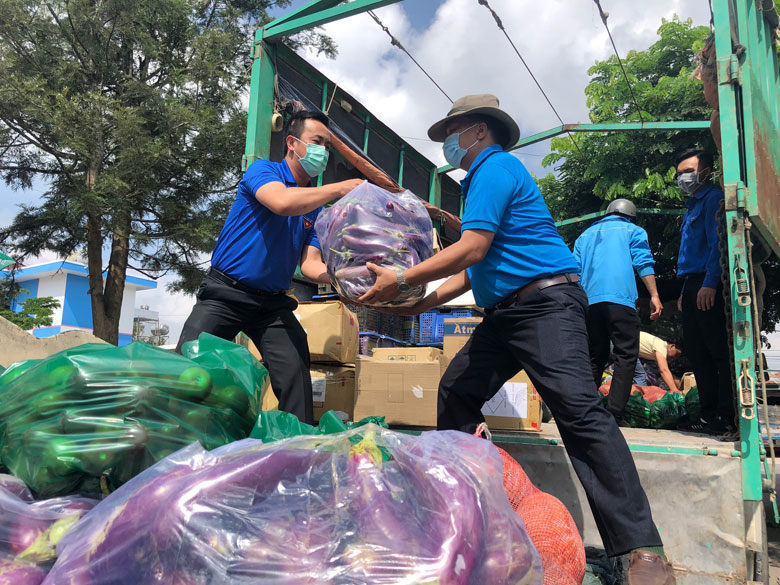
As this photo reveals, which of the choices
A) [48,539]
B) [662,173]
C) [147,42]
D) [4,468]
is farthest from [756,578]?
[147,42]

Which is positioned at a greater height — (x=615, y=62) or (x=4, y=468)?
(x=615, y=62)

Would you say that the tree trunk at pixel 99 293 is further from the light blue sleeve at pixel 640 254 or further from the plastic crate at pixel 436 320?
the light blue sleeve at pixel 640 254

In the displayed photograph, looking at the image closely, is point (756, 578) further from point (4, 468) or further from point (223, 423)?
point (4, 468)

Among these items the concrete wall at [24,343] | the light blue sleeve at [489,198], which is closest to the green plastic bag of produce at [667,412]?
the light blue sleeve at [489,198]

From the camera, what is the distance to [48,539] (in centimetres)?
128

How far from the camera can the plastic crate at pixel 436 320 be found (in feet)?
19.8

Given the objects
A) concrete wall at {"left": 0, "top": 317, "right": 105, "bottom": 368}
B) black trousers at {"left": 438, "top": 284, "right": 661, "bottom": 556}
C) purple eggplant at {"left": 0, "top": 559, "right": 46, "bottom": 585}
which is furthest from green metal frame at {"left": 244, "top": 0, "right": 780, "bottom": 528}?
concrete wall at {"left": 0, "top": 317, "right": 105, "bottom": 368}

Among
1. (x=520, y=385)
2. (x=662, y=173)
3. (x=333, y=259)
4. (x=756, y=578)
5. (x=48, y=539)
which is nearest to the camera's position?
(x=48, y=539)

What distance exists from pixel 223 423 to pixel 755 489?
7.07ft

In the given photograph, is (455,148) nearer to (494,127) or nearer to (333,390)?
(494,127)

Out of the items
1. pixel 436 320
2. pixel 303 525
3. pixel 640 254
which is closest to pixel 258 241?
pixel 303 525

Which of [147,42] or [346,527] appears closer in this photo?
[346,527]

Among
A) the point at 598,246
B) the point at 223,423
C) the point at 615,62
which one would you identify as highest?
the point at 615,62

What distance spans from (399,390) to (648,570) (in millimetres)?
1883
